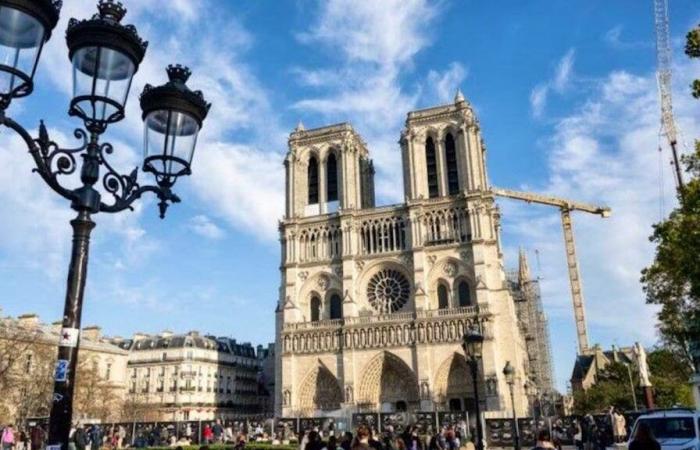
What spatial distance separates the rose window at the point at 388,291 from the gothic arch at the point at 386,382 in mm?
4061

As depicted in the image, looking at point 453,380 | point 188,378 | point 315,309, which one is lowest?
point 453,380

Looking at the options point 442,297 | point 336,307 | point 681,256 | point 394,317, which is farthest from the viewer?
point 336,307

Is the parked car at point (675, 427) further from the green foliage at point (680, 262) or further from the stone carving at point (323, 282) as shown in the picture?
the stone carving at point (323, 282)

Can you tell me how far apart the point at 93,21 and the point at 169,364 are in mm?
56290

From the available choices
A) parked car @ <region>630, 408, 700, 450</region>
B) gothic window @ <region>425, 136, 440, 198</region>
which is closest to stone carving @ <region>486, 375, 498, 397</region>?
gothic window @ <region>425, 136, 440, 198</region>

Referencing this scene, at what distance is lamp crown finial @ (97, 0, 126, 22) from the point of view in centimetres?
545

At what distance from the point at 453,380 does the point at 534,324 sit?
108ft

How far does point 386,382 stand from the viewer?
1735 inches

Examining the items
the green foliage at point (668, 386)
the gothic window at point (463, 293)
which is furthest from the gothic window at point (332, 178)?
the green foliage at point (668, 386)

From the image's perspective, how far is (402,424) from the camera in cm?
3281

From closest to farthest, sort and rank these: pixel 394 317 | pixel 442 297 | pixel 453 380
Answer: pixel 453 380
pixel 394 317
pixel 442 297

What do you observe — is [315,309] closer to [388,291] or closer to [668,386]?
[388,291]

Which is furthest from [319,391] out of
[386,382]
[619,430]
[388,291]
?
[619,430]

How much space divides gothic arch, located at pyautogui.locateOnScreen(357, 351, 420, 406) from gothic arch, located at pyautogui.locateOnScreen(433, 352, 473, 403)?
1.88 m
